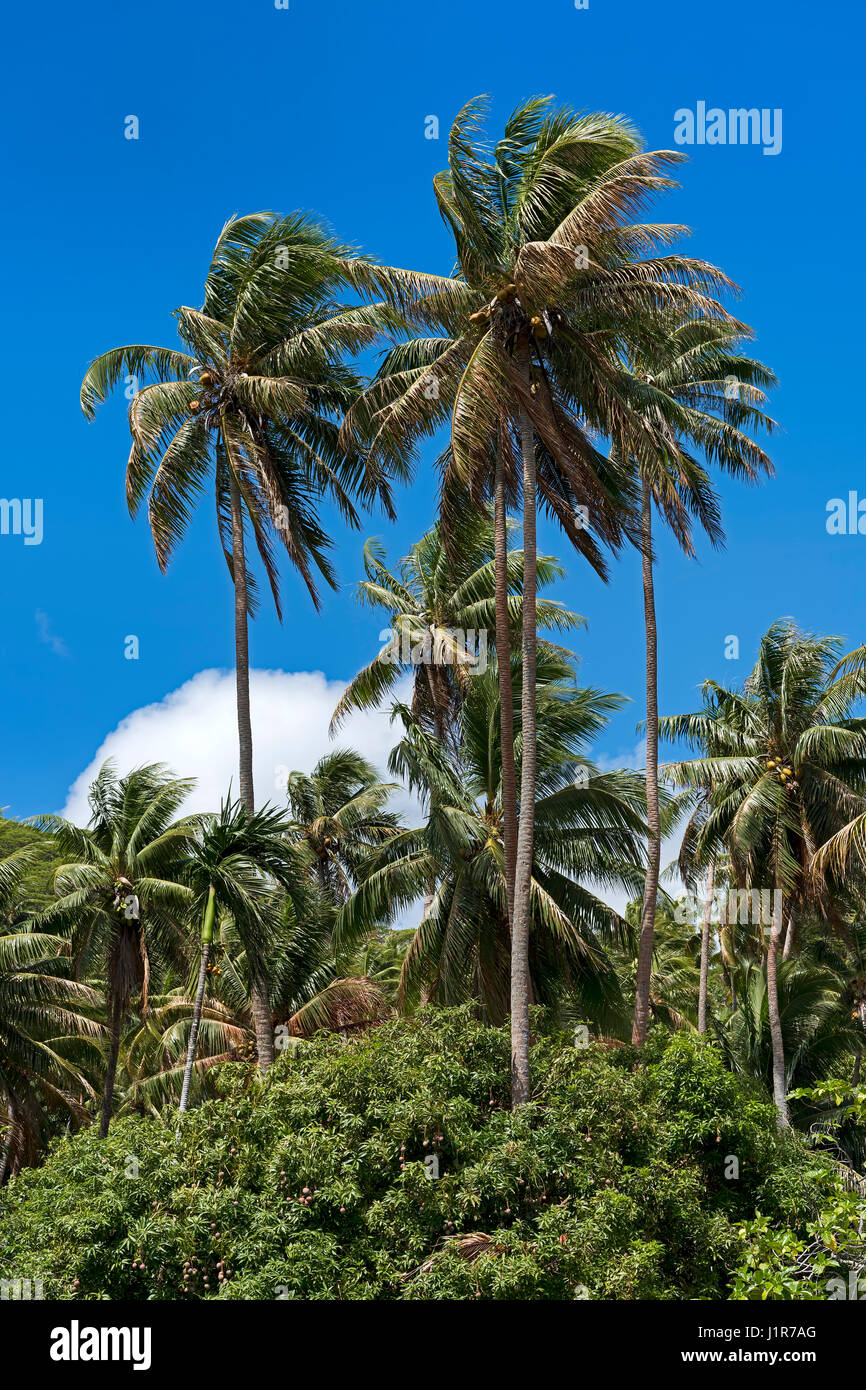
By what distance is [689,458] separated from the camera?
22.7 metres

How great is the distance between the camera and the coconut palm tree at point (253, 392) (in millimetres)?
21391

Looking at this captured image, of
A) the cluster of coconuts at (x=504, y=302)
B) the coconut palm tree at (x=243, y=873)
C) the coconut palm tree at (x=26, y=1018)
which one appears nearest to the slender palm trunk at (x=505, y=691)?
the cluster of coconuts at (x=504, y=302)

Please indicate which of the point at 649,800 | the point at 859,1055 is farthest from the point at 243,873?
the point at 859,1055

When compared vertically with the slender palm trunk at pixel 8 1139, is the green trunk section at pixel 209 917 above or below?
above

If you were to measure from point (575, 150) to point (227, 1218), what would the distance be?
1550cm

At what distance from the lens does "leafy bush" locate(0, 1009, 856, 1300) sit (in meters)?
12.1

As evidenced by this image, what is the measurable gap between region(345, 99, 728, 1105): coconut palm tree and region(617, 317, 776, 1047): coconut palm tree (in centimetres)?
143

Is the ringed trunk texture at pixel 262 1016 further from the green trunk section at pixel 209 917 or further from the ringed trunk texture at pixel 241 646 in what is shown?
the ringed trunk texture at pixel 241 646

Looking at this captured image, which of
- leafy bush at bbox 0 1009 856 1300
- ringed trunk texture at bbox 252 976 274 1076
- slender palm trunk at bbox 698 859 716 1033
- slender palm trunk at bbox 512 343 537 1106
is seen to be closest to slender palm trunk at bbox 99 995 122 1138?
ringed trunk texture at bbox 252 976 274 1076

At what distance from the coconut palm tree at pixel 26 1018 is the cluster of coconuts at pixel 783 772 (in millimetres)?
16814

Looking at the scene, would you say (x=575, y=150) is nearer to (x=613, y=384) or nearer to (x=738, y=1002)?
(x=613, y=384)

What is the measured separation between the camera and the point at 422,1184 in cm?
1341

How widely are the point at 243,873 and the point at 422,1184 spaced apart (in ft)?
18.4

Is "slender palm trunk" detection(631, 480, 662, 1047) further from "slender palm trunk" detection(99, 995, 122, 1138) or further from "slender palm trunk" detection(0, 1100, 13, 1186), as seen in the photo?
"slender palm trunk" detection(0, 1100, 13, 1186)
